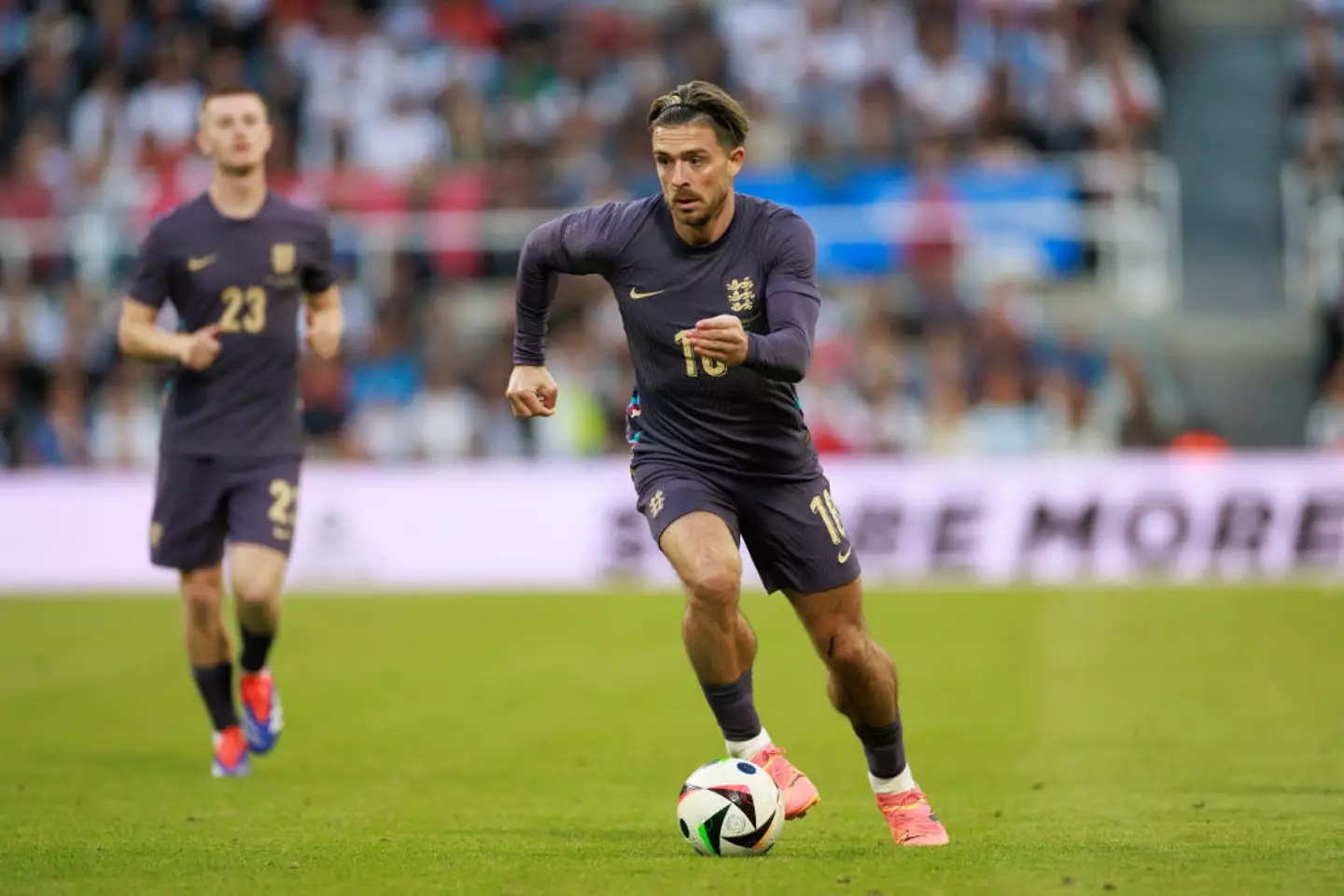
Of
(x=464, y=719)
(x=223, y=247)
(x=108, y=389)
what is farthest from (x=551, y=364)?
(x=223, y=247)

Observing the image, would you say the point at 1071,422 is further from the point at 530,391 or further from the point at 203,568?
the point at 530,391

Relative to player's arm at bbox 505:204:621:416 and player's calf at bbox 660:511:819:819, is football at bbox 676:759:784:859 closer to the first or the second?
player's calf at bbox 660:511:819:819

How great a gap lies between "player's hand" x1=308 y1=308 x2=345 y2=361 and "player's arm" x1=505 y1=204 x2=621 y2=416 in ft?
8.60

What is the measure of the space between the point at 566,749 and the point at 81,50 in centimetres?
1801

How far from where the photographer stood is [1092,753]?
1020 centimetres

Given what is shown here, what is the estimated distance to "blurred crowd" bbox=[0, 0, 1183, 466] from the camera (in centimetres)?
2103

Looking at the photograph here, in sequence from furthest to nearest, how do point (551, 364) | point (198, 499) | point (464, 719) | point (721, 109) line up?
point (551, 364) < point (464, 719) < point (198, 499) < point (721, 109)

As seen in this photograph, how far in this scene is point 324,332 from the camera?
1025cm

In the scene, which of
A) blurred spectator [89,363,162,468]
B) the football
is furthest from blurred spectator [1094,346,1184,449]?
the football

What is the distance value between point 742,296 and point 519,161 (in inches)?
653

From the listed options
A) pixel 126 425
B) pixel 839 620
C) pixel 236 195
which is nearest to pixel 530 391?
pixel 839 620

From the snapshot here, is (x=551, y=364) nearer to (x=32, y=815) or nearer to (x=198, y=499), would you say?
(x=198, y=499)

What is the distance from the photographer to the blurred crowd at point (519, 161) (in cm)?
2103

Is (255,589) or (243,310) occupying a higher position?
(243,310)
